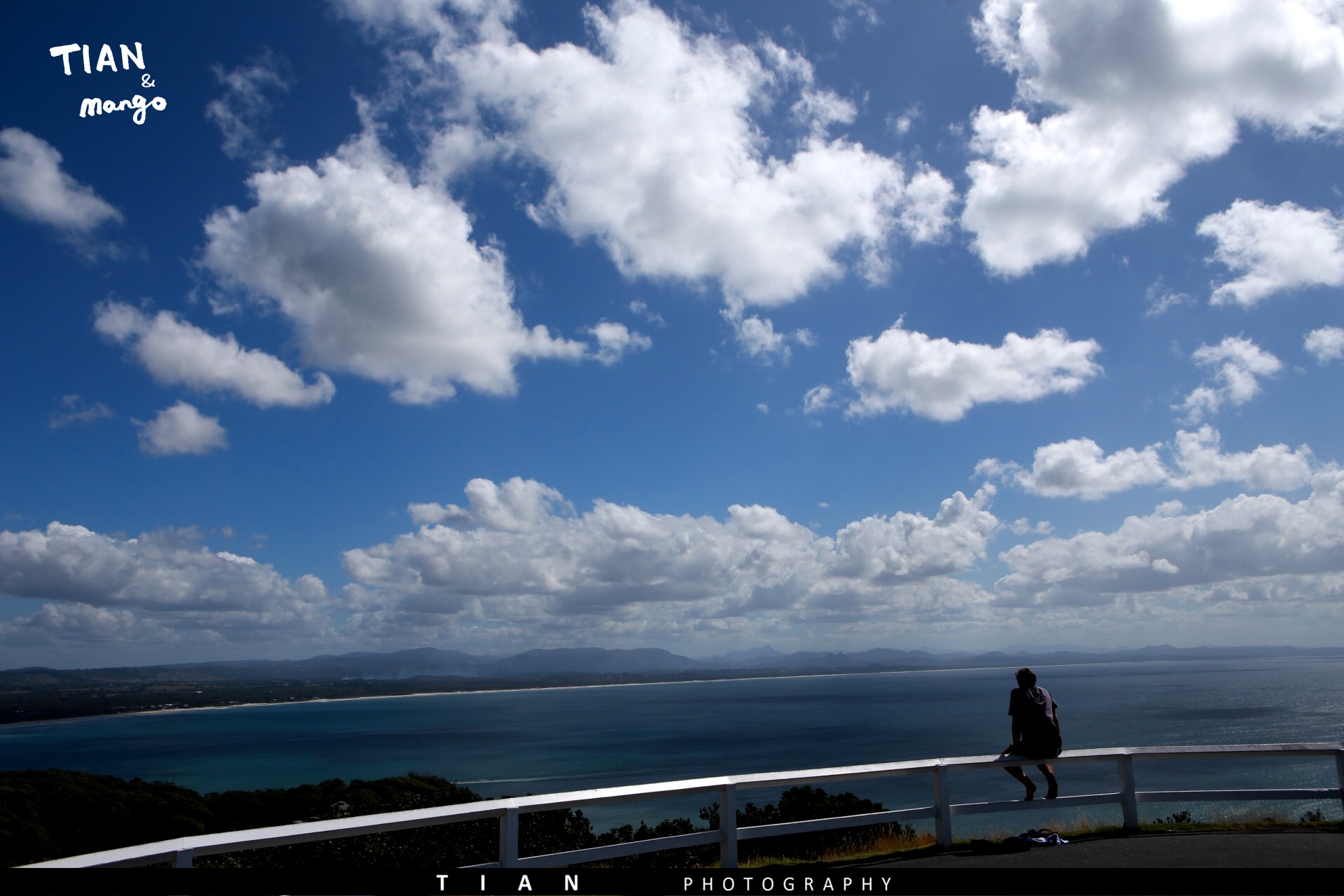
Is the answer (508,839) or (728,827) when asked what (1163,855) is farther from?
(508,839)

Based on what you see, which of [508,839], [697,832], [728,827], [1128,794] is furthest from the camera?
[1128,794]

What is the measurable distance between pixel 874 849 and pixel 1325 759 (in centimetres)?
9054

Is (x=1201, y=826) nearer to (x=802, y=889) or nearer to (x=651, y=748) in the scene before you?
(x=802, y=889)

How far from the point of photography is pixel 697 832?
6031 mm

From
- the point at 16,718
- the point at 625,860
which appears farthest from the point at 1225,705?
the point at 16,718

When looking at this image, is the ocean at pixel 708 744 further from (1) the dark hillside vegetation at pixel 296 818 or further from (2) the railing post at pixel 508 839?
(2) the railing post at pixel 508 839

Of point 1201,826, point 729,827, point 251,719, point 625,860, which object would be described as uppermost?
point 729,827

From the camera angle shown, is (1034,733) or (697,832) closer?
(697,832)

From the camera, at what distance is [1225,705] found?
124 metres

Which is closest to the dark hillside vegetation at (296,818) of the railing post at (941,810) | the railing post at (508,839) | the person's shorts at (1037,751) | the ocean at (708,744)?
the person's shorts at (1037,751)

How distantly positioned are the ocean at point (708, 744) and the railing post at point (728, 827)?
26501 mm

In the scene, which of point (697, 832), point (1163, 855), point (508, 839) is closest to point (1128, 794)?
point (1163, 855)

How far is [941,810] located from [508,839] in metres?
3.75

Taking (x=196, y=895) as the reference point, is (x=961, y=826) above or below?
below
